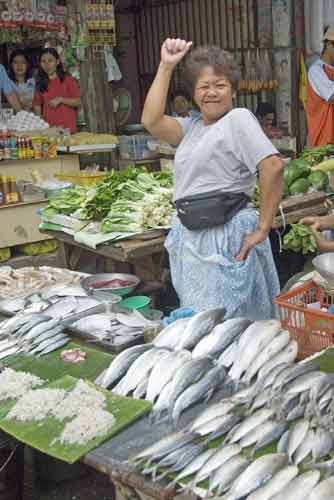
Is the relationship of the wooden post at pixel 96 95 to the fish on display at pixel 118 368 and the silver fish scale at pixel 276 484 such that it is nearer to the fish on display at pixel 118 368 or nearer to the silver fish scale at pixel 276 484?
the fish on display at pixel 118 368

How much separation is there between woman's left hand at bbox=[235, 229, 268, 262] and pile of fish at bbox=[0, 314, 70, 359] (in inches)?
47.6

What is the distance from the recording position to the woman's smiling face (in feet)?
12.4

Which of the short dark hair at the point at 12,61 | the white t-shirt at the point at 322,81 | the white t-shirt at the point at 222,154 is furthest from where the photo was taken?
the short dark hair at the point at 12,61

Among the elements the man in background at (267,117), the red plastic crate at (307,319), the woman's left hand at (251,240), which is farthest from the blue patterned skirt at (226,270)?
the man in background at (267,117)

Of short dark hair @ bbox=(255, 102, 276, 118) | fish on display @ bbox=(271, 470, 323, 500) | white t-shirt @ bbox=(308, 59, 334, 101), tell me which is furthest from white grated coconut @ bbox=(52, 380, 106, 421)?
short dark hair @ bbox=(255, 102, 276, 118)

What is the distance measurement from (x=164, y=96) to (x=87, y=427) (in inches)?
85.7

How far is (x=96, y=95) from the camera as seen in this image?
9461 mm

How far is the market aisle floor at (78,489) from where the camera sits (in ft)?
13.1

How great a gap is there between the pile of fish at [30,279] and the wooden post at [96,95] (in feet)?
14.8

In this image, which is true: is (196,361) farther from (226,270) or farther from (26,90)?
(26,90)

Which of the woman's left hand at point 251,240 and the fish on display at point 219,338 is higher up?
the woman's left hand at point 251,240

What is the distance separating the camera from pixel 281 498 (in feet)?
6.82

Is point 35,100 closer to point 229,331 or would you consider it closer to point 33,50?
point 33,50

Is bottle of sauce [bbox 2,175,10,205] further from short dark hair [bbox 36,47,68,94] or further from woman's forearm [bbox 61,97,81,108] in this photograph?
short dark hair [bbox 36,47,68,94]
